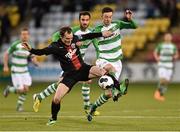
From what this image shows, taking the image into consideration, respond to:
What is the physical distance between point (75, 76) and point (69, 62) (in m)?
0.33

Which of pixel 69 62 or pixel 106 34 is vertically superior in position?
pixel 106 34

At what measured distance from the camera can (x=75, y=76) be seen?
50.0 feet

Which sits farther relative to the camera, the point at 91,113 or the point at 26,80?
the point at 26,80

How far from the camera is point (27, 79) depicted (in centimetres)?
2041

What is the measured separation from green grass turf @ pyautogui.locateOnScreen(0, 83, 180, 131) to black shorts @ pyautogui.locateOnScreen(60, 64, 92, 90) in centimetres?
90

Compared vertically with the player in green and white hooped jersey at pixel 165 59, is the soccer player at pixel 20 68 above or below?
above

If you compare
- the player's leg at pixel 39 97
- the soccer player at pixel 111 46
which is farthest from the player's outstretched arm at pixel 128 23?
the player's leg at pixel 39 97

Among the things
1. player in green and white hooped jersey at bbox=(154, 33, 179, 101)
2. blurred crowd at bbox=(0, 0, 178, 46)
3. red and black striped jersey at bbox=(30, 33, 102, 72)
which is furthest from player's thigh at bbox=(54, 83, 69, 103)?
blurred crowd at bbox=(0, 0, 178, 46)

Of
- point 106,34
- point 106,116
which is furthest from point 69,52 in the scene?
point 106,116

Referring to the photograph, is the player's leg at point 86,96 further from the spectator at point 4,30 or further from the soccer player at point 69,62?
the spectator at point 4,30

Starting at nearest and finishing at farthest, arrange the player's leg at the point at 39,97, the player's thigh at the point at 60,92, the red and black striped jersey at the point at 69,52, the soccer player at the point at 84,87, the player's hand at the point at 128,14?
the player's thigh at the point at 60,92 < the red and black striped jersey at the point at 69,52 < the player's hand at the point at 128,14 < the player's leg at the point at 39,97 < the soccer player at the point at 84,87

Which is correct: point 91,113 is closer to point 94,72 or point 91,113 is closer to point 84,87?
point 94,72

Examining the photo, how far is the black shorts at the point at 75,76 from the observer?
15102mm

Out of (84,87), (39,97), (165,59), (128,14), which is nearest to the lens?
(128,14)
